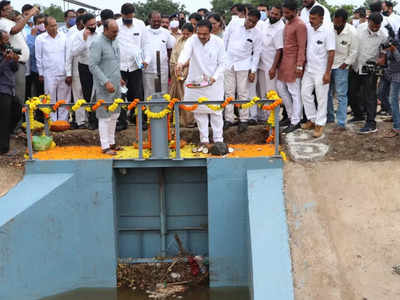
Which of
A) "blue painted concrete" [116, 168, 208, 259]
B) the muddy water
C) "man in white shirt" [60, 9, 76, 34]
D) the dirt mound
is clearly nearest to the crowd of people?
"man in white shirt" [60, 9, 76, 34]

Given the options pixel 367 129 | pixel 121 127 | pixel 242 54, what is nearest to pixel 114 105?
pixel 121 127

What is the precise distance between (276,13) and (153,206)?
3.68 meters

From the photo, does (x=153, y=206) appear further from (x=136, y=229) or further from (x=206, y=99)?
(x=206, y=99)

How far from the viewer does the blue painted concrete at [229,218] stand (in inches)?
304

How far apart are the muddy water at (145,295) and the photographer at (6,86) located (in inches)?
97.3

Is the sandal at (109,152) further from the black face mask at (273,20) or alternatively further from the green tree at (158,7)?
the green tree at (158,7)

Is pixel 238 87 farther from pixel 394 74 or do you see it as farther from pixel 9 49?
pixel 9 49

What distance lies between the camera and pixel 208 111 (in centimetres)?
798

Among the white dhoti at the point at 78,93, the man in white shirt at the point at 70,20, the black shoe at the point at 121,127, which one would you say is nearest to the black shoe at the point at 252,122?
the black shoe at the point at 121,127

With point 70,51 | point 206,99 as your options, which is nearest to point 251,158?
point 206,99

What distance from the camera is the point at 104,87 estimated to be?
782 centimetres

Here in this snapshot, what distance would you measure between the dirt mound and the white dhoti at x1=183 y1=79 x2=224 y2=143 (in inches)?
49.0

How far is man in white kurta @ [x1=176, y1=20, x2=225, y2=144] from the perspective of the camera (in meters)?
7.79

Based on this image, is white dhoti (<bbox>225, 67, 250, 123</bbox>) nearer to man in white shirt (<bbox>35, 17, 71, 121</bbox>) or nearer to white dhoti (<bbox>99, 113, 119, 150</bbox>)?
white dhoti (<bbox>99, 113, 119, 150</bbox>)
